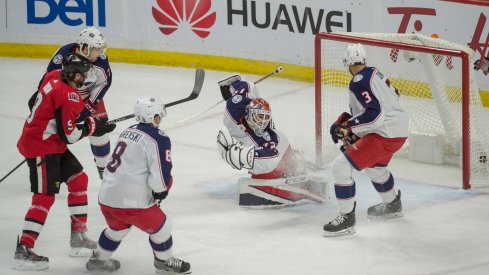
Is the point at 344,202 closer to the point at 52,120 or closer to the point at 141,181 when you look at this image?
the point at 141,181

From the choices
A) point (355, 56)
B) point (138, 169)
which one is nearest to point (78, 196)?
point (138, 169)

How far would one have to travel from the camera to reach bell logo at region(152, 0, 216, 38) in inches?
404

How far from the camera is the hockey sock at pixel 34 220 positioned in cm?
566

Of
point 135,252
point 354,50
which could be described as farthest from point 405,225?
point 135,252

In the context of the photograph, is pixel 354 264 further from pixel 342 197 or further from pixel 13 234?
pixel 13 234

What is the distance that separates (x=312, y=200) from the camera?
6.82m

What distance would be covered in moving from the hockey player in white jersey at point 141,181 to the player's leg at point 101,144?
1757 mm

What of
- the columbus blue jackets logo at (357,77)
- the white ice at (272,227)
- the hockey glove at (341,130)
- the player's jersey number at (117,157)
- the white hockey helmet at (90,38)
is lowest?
the white ice at (272,227)

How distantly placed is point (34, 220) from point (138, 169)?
66 centimetres

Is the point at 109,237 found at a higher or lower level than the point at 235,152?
lower

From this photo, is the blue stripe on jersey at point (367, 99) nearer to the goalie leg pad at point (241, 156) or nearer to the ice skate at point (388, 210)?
the ice skate at point (388, 210)

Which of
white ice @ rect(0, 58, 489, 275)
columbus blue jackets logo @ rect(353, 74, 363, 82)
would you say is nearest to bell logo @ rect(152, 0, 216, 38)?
white ice @ rect(0, 58, 489, 275)

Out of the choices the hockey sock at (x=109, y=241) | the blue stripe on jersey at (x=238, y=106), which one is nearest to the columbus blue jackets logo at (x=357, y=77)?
the blue stripe on jersey at (x=238, y=106)

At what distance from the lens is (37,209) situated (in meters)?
5.67
